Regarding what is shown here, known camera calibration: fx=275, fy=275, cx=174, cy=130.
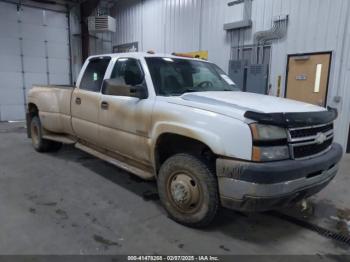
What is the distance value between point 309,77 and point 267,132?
4630mm

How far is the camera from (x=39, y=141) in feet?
17.3

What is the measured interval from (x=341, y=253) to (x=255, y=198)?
101 cm

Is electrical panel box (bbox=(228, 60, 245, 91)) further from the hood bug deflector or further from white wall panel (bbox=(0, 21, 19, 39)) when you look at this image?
white wall panel (bbox=(0, 21, 19, 39))

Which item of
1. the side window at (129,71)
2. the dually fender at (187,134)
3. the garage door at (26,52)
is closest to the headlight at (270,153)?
the dually fender at (187,134)

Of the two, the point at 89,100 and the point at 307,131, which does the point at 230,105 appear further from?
the point at 89,100

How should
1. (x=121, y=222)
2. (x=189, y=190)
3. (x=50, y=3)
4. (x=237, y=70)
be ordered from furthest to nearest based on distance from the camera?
1. (x=50, y=3)
2. (x=237, y=70)
3. (x=121, y=222)
4. (x=189, y=190)

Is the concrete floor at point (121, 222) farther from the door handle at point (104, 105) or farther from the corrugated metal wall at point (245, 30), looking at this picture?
the corrugated metal wall at point (245, 30)

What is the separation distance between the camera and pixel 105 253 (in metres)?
2.29

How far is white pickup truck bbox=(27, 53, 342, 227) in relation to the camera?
2177mm

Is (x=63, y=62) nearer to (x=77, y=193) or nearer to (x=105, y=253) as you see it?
(x=77, y=193)

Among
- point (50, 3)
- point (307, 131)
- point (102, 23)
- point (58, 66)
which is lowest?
point (307, 131)

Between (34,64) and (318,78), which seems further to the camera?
(34,64)

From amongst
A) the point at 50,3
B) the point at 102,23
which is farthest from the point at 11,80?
the point at 102,23

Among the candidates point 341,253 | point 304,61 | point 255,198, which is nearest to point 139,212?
point 255,198
